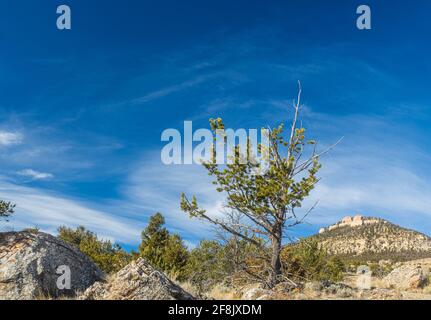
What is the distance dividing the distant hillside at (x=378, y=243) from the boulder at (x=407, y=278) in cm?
5973

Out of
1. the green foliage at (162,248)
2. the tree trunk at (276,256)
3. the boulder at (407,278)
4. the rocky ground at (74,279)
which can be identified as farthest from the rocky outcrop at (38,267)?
the boulder at (407,278)

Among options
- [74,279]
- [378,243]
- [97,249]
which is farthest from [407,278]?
[378,243]

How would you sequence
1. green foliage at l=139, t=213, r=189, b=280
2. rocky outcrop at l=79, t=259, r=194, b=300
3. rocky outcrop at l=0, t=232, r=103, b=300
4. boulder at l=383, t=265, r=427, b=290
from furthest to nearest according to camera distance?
green foliage at l=139, t=213, r=189, b=280 → boulder at l=383, t=265, r=427, b=290 → rocky outcrop at l=0, t=232, r=103, b=300 → rocky outcrop at l=79, t=259, r=194, b=300

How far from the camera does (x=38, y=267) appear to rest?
12109 mm

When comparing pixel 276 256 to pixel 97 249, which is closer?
pixel 276 256

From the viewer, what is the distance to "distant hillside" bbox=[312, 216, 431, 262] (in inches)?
3516

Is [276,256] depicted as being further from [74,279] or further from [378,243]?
[378,243]

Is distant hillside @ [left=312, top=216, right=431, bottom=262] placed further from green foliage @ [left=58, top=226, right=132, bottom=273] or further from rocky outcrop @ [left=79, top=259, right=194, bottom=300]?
rocky outcrop @ [left=79, top=259, right=194, bottom=300]

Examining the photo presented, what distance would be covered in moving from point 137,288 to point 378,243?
10217 cm

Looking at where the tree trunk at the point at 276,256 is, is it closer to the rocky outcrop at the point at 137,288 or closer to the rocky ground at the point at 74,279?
the rocky ground at the point at 74,279

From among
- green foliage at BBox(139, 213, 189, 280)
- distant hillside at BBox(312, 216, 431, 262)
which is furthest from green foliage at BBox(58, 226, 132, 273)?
distant hillside at BBox(312, 216, 431, 262)

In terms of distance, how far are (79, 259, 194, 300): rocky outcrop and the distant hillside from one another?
263 feet
